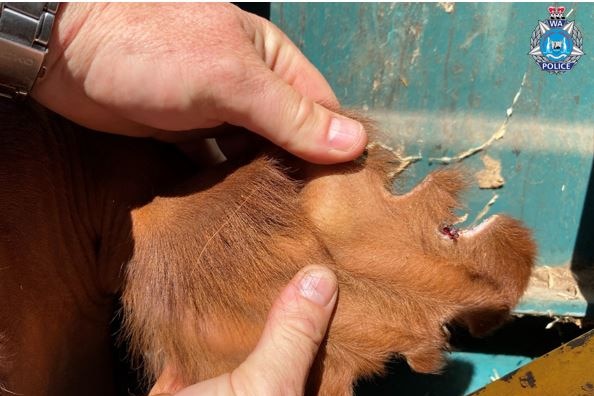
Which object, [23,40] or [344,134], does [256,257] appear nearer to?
[344,134]

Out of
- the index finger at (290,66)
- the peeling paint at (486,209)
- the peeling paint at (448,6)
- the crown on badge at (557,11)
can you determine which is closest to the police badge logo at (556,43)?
the crown on badge at (557,11)

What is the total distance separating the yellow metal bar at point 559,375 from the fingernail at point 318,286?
504mm

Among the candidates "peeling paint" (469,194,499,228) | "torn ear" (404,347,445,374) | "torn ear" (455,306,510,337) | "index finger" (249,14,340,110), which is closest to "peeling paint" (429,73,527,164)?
"peeling paint" (469,194,499,228)

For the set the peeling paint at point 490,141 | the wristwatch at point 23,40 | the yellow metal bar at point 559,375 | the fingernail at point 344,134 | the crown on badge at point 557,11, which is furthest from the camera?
the peeling paint at point 490,141

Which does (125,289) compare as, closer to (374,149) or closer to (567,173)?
(374,149)

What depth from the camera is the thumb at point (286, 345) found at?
4.06 feet

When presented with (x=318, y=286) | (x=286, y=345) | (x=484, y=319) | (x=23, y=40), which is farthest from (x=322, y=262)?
(x=23, y=40)

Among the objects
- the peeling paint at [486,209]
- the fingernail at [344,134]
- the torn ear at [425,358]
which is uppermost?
the fingernail at [344,134]

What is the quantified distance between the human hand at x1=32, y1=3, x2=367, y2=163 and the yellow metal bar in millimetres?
625

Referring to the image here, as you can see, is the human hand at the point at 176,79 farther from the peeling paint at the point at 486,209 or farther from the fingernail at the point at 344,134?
the peeling paint at the point at 486,209

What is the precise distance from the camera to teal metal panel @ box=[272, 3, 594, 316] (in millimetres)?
2119

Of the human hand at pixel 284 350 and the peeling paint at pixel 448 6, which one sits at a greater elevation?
the peeling paint at pixel 448 6

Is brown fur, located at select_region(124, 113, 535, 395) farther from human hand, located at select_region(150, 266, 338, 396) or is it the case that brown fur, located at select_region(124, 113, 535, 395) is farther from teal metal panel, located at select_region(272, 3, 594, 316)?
teal metal panel, located at select_region(272, 3, 594, 316)

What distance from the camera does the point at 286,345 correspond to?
125 centimetres
